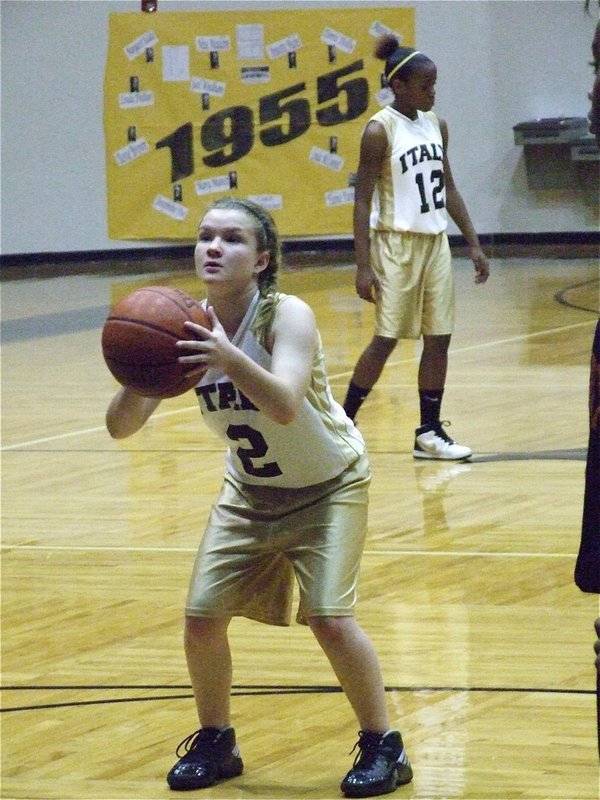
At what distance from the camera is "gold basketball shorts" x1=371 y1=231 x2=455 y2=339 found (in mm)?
6844

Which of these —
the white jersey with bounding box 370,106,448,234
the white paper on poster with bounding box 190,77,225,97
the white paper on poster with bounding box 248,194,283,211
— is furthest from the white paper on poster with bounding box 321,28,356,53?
the white jersey with bounding box 370,106,448,234

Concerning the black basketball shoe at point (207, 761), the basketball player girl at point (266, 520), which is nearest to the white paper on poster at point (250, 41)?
the basketball player girl at point (266, 520)

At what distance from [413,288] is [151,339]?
3.97 meters

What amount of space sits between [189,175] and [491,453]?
424 inches

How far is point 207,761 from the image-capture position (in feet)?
10.9

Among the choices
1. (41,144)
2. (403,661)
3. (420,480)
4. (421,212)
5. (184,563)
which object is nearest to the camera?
(403,661)

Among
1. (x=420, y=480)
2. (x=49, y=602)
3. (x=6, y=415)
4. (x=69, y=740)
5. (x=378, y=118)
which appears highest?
(x=378, y=118)

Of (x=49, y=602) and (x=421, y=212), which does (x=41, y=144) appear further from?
(x=49, y=602)

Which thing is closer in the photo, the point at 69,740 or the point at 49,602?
the point at 69,740

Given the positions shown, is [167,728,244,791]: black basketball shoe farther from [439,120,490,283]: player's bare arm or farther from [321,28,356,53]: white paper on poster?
[321,28,356,53]: white paper on poster

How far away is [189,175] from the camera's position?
56.5ft

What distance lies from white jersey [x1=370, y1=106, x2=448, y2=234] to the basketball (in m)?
3.92

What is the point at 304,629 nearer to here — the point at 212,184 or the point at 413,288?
the point at 413,288

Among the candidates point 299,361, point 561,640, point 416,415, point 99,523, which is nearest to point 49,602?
point 99,523
